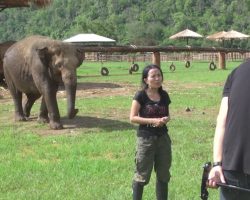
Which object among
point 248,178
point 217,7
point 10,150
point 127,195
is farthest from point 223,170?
point 217,7

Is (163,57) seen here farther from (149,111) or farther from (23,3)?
(149,111)

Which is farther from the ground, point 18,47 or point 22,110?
point 18,47

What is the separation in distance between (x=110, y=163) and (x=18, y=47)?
597 cm

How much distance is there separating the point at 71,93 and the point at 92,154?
240 cm

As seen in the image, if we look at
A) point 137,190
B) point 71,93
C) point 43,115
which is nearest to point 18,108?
point 43,115

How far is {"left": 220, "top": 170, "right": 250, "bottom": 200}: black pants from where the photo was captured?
138 inches

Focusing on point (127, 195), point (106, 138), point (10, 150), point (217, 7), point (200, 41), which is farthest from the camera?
point (217, 7)

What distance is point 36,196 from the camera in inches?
254

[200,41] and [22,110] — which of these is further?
[200,41]

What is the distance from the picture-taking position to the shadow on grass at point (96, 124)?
38.1ft

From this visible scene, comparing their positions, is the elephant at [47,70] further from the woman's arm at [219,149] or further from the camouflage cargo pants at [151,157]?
the woman's arm at [219,149]

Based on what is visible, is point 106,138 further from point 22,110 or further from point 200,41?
point 200,41

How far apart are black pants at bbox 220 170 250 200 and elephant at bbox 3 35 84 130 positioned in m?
7.45

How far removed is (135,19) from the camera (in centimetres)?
11550
